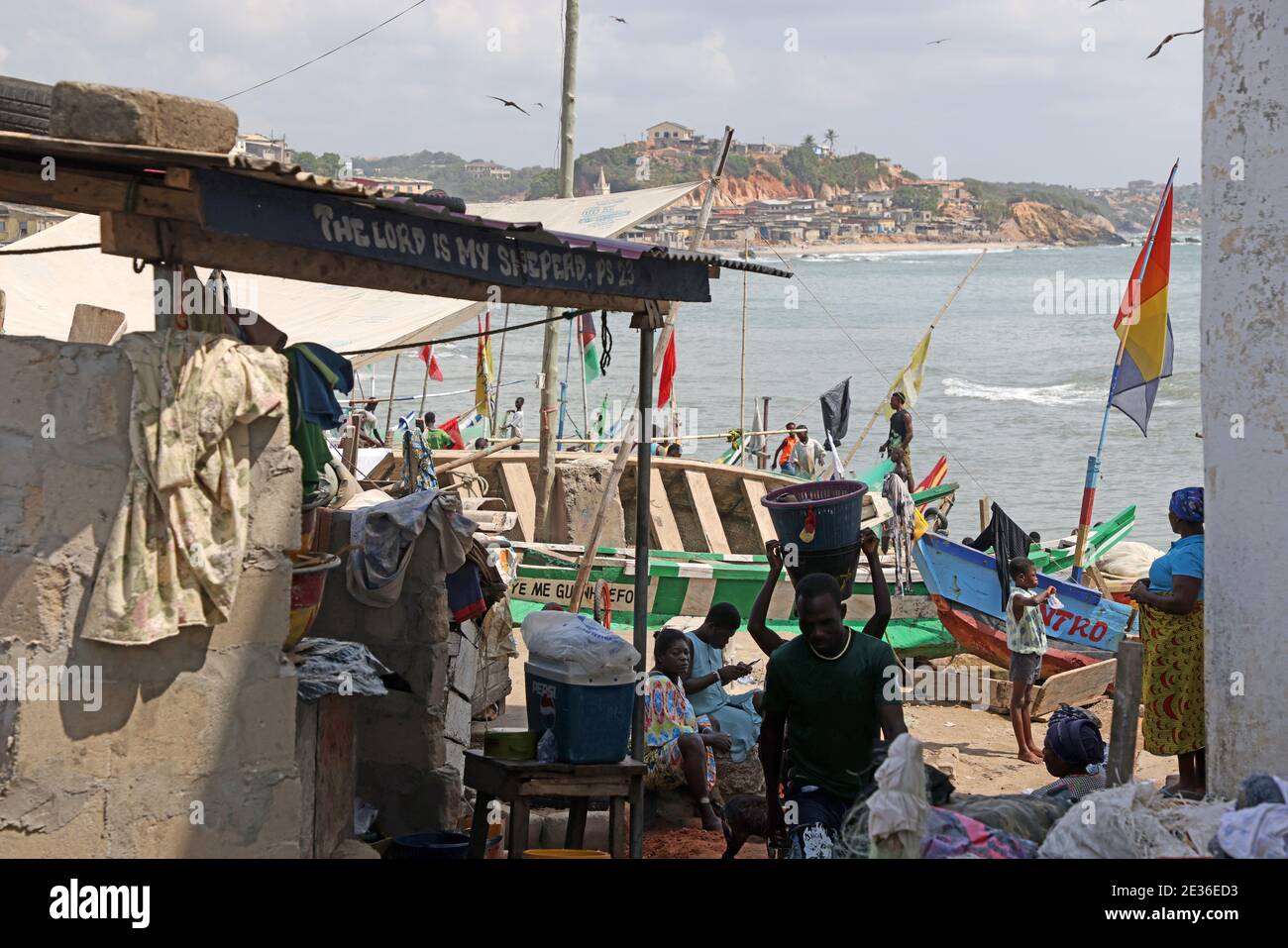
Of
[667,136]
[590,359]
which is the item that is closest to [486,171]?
[667,136]

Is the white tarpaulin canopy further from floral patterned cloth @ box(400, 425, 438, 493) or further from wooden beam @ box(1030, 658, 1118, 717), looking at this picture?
wooden beam @ box(1030, 658, 1118, 717)

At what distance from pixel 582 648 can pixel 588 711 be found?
0.25 m

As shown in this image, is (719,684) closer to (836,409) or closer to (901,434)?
(901,434)

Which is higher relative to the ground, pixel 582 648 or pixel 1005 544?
pixel 582 648

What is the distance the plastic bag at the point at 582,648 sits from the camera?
5590 millimetres

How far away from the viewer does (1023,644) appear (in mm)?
10484

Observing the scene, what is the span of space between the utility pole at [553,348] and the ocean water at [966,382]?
12.5ft

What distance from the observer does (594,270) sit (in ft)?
19.7

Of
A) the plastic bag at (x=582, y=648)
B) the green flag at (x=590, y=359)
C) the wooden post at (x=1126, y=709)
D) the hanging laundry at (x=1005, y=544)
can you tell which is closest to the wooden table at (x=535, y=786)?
the plastic bag at (x=582, y=648)

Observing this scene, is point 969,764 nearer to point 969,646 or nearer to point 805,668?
point 969,646
